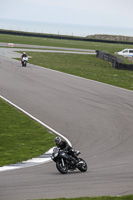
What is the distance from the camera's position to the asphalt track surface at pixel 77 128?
10680 millimetres

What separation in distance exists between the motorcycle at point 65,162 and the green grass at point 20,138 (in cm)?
202

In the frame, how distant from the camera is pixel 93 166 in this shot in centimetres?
1330

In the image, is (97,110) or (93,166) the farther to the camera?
(97,110)

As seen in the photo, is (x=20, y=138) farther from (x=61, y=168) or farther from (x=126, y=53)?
(x=126, y=53)

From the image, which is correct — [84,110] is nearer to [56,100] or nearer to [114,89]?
[56,100]

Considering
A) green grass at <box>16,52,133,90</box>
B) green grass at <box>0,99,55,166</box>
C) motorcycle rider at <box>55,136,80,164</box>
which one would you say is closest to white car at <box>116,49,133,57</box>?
green grass at <box>16,52,133,90</box>

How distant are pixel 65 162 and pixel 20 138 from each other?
5.29 meters

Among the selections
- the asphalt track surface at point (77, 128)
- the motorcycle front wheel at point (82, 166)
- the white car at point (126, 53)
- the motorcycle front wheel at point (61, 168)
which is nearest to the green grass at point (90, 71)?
the asphalt track surface at point (77, 128)

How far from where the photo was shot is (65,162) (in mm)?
12516

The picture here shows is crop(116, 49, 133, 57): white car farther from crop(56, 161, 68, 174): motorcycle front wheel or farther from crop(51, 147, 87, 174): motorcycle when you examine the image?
crop(56, 161, 68, 174): motorcycle front wheel

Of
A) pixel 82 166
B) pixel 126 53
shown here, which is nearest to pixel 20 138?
pixel 82 166

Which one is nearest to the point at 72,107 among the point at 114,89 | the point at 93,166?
the point at 114,89

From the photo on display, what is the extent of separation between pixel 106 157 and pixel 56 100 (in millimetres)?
12251

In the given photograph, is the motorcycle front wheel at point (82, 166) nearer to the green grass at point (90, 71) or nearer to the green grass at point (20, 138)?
the green grass at point (20, 138)
